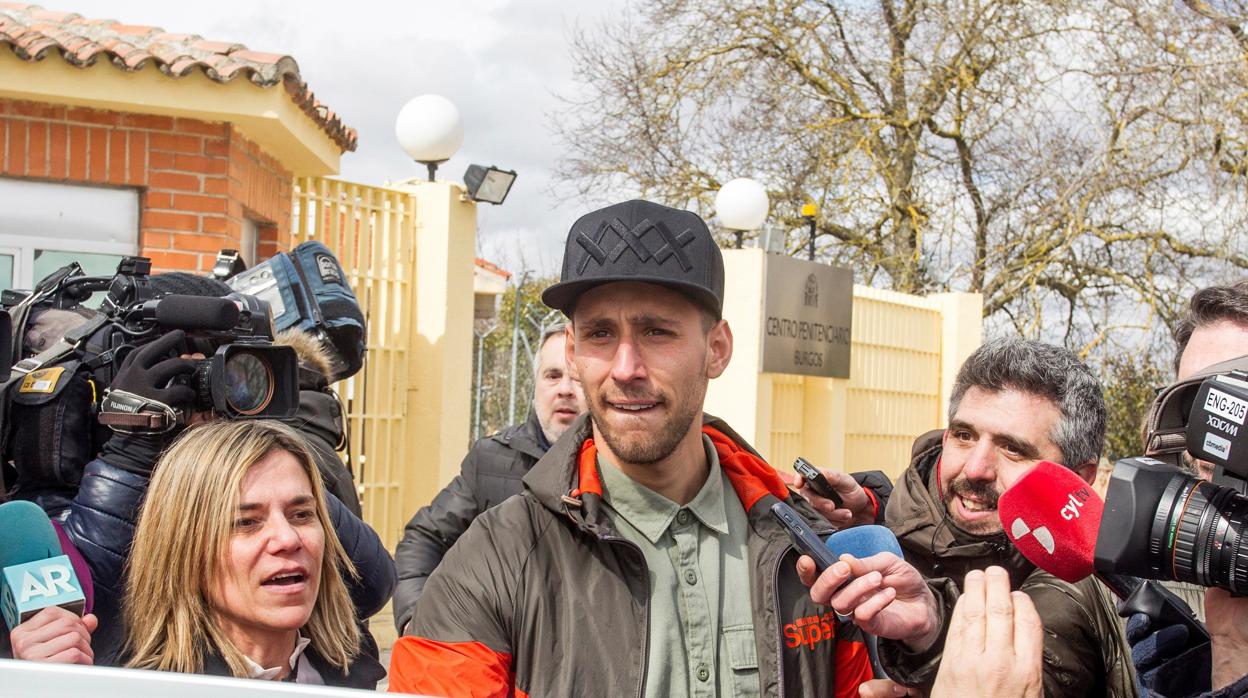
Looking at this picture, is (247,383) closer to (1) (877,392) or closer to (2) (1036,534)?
(2) (1036,534)

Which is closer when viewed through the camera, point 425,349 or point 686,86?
point 425,349

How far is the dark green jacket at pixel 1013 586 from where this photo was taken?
6.22 feet

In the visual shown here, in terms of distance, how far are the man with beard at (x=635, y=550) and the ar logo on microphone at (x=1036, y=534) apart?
0.33m

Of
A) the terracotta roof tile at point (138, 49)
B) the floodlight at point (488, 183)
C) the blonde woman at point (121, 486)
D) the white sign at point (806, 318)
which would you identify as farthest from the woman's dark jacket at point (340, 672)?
the white sign at point (806, 318)

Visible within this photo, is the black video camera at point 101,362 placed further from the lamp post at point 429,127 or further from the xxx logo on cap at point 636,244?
the lamp post at point 429,127

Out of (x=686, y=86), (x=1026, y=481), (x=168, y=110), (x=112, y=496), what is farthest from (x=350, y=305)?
(x=686, y=86)

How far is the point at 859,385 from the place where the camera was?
9.88 meters

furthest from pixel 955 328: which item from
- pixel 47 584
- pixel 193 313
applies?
pixel 47 584

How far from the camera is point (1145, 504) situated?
1525 mm

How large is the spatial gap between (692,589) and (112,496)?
1.32 metres

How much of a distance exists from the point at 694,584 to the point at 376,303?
5.07m

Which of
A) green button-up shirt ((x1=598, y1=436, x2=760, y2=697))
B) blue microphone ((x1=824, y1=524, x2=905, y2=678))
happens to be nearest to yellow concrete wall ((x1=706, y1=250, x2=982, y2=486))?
green button-up shirt ((x1=598, y1=436, x2=760, y2=697))

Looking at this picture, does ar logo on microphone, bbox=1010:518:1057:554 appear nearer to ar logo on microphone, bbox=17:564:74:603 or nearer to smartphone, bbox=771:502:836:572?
smartphone, bbox=771:502:836:572

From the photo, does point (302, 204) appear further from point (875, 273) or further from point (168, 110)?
point (875, 273)
